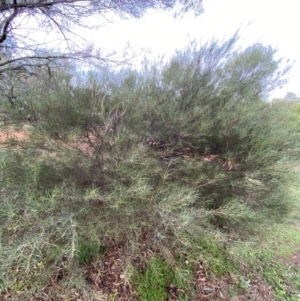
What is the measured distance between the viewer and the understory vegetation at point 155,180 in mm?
1977

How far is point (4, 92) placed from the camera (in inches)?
111

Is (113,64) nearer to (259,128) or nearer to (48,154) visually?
(48,154)

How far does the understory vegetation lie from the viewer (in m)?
1.98

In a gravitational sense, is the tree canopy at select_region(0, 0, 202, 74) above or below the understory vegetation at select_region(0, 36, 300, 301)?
above

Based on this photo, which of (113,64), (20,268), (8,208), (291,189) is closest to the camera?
(8,208)

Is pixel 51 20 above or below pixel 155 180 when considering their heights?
above

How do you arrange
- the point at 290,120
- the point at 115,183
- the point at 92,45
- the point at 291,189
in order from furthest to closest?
the point at 92,45 → the point at 290,120 → the point at 291,189 → the point at 115,183

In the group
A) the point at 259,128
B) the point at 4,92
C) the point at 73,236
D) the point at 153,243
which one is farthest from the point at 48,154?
the point at 259,128

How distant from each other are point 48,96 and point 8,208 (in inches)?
54.8

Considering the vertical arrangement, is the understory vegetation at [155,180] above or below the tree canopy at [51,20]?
below

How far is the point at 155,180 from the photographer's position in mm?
2311

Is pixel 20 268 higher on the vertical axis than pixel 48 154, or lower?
lower

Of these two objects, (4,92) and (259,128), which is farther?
(4,92)

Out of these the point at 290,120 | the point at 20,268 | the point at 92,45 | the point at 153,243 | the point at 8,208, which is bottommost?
the point at 20,268
